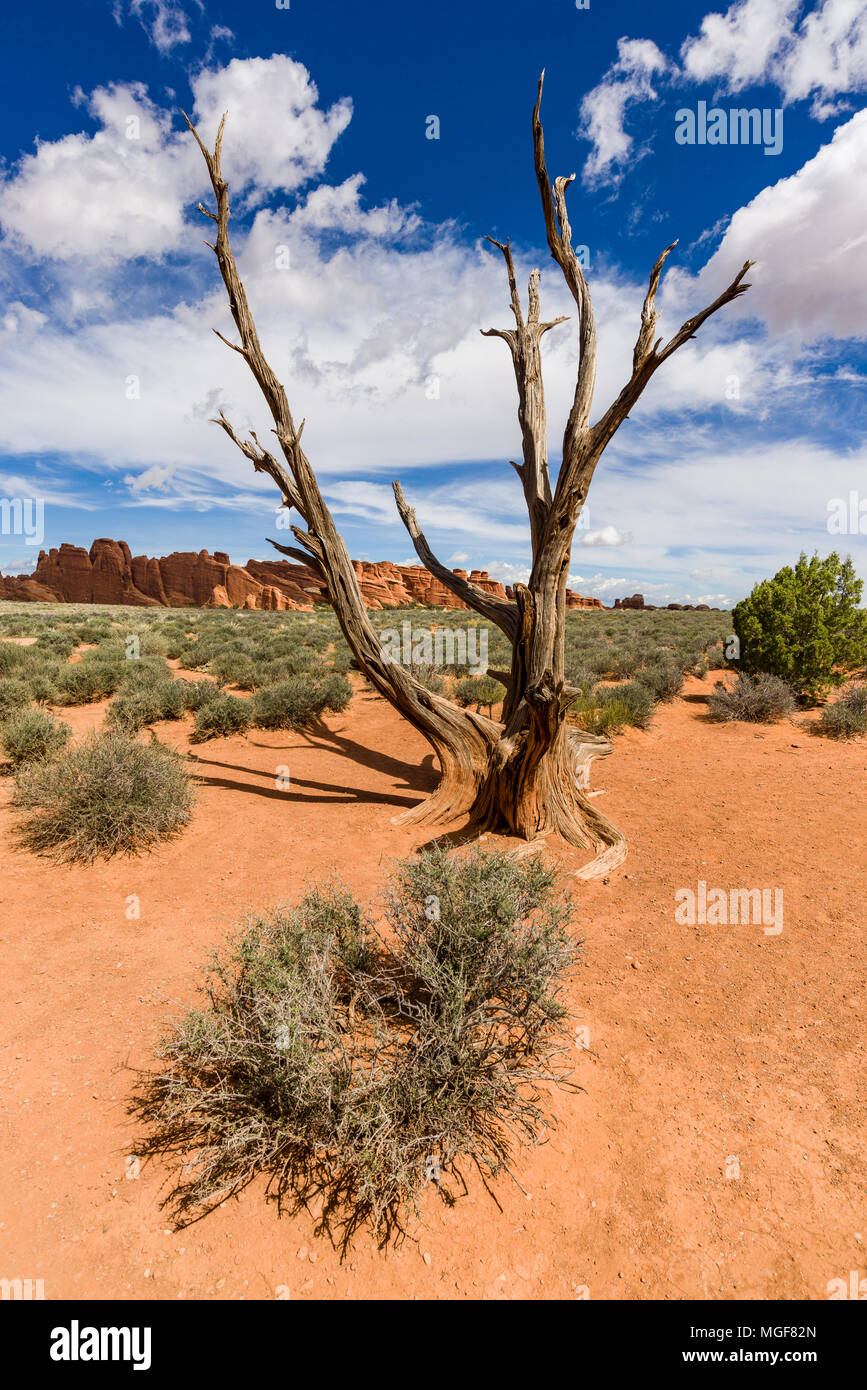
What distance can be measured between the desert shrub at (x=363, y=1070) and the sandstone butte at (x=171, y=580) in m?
71.1

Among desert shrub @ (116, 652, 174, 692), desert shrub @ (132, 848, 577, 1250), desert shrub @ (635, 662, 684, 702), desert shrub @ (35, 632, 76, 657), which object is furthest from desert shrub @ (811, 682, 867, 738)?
desert shrub @ (35, 632, 76, 657)

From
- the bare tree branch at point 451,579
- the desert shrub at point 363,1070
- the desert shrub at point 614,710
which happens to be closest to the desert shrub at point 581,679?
the desert shrub at point 614,710

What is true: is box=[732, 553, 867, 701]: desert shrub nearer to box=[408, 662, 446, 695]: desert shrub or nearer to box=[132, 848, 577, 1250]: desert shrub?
box=[408, 662, 446, 695]: desert shrub

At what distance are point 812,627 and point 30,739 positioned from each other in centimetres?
1358

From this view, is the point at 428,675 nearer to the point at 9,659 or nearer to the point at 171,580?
the point at 9,659

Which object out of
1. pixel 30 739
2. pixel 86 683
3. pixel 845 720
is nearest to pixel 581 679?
pixel 845 720

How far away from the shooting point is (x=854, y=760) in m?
7.70

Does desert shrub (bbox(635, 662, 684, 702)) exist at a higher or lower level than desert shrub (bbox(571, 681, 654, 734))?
higher

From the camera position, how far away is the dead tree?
5105 millimetres

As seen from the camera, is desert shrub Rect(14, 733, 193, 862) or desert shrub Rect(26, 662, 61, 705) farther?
desert shrub Rect(26, 662, 61, 705)

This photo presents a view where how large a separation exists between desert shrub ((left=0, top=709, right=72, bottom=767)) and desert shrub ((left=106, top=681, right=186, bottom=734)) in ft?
4.30

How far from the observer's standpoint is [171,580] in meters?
78.2

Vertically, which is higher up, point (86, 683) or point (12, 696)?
point (86, 683)
